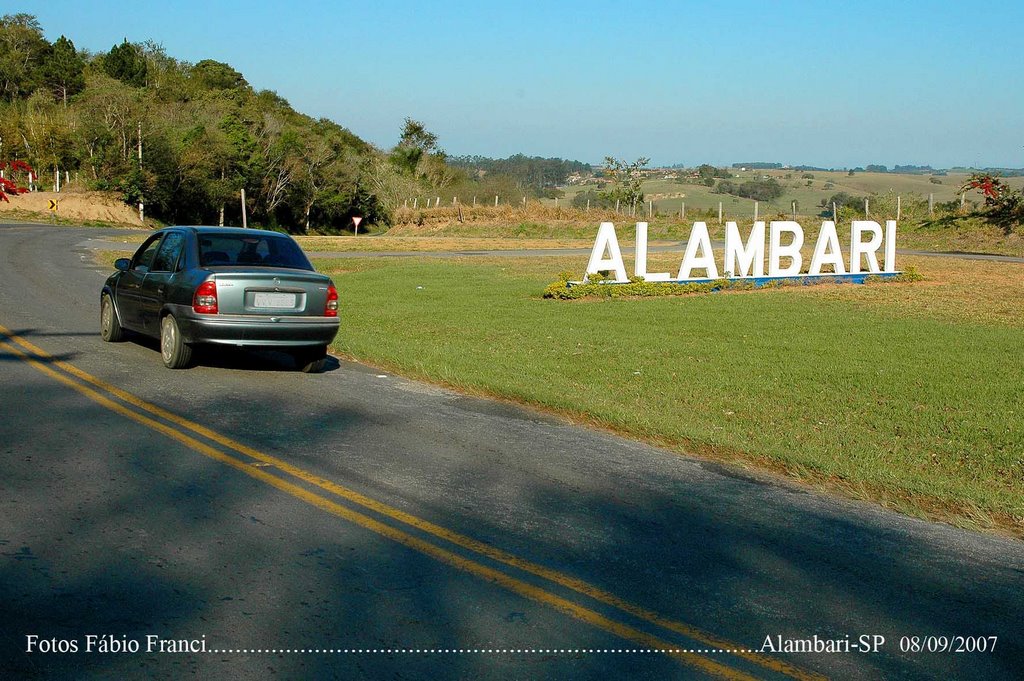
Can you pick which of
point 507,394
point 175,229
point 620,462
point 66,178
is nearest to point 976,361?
point 507,394

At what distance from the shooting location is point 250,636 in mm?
4496

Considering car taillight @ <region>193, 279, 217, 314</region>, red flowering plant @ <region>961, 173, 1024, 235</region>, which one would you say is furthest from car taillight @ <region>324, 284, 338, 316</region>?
red flowering plant @ <region>961, 173, 1024, 235</region>

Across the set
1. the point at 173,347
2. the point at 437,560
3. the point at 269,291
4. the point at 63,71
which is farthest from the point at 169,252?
the point at 63,71

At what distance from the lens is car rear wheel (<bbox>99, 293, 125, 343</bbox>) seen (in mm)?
13328

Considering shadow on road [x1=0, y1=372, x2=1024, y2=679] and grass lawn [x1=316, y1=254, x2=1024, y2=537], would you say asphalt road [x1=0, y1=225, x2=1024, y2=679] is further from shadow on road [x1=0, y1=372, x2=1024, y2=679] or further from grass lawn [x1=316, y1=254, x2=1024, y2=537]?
grass lawn [x1=316, y1=254, x2=1024, y2=537]

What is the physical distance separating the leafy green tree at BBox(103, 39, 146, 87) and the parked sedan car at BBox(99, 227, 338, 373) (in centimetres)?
9890

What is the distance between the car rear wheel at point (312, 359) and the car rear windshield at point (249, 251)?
1.01 metres

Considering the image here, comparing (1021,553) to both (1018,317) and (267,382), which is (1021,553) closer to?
(267,382)

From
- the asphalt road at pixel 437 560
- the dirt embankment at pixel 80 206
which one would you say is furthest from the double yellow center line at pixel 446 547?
the dirt embankment at pixel 80 206

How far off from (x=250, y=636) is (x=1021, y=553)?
4726 mm

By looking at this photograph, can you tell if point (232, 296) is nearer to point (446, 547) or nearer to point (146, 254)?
point (146, 254)

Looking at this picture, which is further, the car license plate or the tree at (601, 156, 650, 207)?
the tree at (601, 156, 650, 207)

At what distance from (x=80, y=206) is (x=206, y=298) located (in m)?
61.8

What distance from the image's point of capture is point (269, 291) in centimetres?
1119
